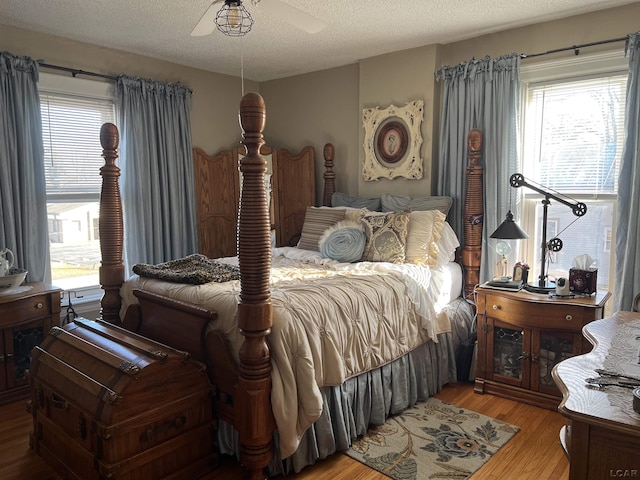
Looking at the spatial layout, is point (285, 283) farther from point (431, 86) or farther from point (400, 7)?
point (431, 86)

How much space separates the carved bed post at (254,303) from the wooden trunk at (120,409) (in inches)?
10.4

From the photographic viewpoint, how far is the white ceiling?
9.70 feet

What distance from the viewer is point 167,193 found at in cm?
417

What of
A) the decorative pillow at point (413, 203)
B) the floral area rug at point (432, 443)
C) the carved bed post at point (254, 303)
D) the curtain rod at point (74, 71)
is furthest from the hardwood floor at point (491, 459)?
the curtain rod at point (74, 71)

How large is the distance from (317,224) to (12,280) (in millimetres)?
2172

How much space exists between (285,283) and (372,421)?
3.01 ft

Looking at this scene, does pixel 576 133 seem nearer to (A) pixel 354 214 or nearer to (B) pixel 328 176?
(A) pixel 354 214

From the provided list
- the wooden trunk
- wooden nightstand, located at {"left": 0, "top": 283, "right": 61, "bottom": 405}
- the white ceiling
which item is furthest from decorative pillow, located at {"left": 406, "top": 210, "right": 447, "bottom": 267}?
wooden nightstand, located at {"left": 0, "top": 283, "right": 61, "bottom": 405}

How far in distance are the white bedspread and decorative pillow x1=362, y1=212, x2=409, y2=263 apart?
134mm

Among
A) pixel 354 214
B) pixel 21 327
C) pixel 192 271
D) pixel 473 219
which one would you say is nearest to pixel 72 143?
pixel 21 327

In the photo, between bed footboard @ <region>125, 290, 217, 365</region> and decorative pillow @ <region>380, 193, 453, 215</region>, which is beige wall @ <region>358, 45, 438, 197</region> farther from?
bed footboard @ <region>125, 290, 217, 365</region>

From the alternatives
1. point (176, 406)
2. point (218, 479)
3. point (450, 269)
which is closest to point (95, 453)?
point (176, 406)

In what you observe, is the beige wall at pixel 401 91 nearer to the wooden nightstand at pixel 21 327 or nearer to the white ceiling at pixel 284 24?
the white ceiling at pixel 284 24

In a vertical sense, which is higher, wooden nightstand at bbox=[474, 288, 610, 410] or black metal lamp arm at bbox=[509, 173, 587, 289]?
black metal lamp arm at bbox=[509, 173, 587, 289]
